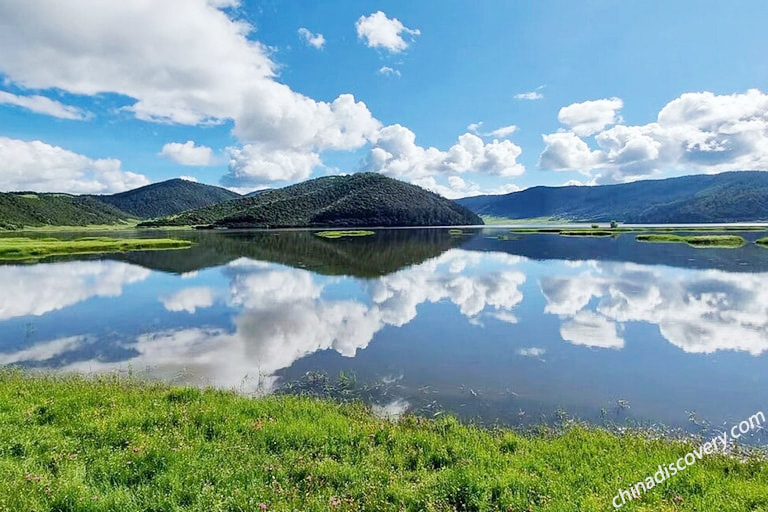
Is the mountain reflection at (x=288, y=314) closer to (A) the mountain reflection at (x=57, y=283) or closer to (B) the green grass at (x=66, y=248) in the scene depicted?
(A) the mountain reflection at (x=57, y=283)

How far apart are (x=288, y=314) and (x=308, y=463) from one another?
68.4 feet

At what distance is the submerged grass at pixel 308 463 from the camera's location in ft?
26.1

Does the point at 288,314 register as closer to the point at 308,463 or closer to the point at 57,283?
the point at 308,463

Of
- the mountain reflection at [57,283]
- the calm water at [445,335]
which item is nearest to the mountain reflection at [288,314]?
the calm water at [445,335]

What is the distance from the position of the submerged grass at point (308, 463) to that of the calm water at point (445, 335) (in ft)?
10.3

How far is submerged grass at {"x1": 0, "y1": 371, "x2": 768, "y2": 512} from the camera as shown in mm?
7953

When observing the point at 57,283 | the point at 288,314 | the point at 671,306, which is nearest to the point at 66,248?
the point at 57,283

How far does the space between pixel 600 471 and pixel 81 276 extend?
57.0m

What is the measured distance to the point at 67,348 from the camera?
22484 mm

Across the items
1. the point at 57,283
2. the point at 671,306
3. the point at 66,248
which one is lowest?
the point at 671,306

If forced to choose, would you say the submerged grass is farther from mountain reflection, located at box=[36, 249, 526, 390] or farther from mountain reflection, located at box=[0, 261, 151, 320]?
mountain reflection, located at box=[0, 261, 151, 320]

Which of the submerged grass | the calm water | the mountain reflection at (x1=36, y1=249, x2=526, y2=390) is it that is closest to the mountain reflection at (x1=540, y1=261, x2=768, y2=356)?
the calm water

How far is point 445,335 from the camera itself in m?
24.1

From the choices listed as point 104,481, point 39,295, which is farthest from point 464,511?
point 39,295
